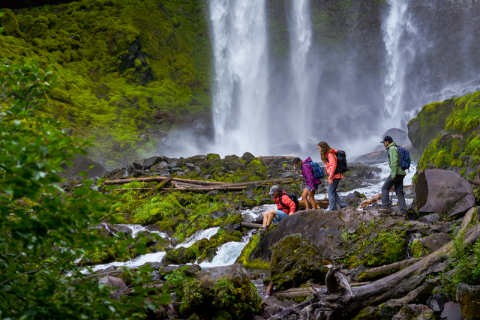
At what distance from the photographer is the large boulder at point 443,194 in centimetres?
647

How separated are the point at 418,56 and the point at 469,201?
1639 inches

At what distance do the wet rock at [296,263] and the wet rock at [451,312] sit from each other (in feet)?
6.69

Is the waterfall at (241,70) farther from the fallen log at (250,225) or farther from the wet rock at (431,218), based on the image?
the wet rock at (431,218)

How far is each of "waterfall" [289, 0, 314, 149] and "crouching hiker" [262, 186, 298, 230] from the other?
133 ft

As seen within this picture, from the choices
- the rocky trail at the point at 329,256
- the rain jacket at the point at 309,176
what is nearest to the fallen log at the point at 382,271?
the rocky trail at the point at 329,256

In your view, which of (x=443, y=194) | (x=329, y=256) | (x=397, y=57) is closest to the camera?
(x=329, y=256)

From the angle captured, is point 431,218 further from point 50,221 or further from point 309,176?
point 50,221

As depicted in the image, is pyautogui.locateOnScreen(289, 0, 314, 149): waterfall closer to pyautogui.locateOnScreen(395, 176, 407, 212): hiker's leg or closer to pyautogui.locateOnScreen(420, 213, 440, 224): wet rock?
pyautogui.locateOnScreen(395, 176, 407, 212): hiker's leg

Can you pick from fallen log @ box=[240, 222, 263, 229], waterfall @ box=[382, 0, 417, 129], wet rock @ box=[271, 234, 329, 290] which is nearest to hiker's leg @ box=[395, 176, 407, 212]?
wet rock @ box=[271, 234, 329, 290]

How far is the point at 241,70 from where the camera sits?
1587 inches

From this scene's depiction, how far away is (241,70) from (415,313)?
39487 millimetres

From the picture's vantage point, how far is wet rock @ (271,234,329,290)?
5.04 meters

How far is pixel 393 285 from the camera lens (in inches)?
146

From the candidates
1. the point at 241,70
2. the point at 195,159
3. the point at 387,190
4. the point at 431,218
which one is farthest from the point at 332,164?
the point at 241,70
